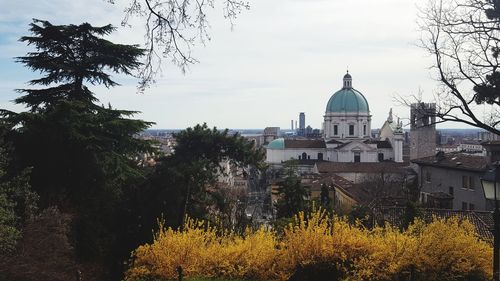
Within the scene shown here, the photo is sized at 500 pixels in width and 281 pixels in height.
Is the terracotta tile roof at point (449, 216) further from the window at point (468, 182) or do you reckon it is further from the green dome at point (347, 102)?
the green dome at point (347, 102)

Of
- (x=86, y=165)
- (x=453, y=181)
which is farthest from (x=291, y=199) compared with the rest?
(x=453, y=181)

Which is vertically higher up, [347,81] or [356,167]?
[347,81]

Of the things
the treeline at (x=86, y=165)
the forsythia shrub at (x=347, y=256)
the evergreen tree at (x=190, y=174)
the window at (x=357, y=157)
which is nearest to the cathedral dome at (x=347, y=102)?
the window at (x=357, y=157)

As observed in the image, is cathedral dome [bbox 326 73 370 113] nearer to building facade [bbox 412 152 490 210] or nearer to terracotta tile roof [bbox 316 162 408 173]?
terracotta tile roof [bbox 316 162 408 173]

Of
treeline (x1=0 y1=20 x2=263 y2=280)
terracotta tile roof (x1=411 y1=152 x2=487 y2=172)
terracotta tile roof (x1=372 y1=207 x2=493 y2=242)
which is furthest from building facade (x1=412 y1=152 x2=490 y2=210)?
treeline (x1=0 y1=20 x2=263 y2=280)

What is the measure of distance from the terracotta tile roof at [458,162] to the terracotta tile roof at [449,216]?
46.4ft

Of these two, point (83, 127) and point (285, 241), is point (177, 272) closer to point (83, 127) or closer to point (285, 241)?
point (285, 241)

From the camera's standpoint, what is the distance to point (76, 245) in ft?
56.0

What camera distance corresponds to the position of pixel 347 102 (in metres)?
77.3

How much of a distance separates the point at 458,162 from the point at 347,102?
131 feet

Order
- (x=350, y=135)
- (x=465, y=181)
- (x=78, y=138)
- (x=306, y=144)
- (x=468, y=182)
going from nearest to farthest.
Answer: (x=78, y=138) < (x=468, y=182) < (x=465, y=181) < (x=350, y=135) < (x=306, y=144)

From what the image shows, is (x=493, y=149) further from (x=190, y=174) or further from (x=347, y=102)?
(x=347, y=102)

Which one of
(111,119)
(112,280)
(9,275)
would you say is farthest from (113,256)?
(9,275)

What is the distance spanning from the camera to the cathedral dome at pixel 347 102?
7694 cm
